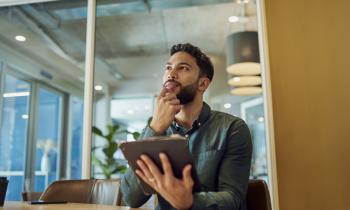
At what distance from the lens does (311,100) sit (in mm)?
2484

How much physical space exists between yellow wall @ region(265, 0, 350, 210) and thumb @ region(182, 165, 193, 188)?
1.63 m

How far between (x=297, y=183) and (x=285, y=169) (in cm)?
12

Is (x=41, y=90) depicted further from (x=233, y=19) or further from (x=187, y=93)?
(x=187, y=93)

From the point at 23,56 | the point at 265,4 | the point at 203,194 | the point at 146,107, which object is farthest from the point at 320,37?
the point at 23,56

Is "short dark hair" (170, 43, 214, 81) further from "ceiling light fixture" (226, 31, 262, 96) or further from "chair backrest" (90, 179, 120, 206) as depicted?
"ceiling light fixture" (226, 31, 262, 96)

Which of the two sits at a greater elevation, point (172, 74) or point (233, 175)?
point (172, 74)

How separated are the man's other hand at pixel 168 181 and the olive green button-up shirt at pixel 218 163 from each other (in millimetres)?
137

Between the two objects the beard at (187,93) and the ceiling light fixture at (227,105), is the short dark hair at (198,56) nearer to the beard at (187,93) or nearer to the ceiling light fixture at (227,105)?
the beard at (187,93)

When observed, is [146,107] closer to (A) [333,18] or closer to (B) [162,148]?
(A) [333,18]

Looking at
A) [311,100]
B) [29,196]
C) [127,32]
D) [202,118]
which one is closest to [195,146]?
[202,118]

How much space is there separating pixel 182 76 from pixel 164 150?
0.60m

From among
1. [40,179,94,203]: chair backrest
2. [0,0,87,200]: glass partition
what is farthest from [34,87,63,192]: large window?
[40,179,94,203]: chair backrest

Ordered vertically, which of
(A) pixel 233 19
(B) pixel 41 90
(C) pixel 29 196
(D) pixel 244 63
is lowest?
(C) pixel 29 196

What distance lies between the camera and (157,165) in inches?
38.8
